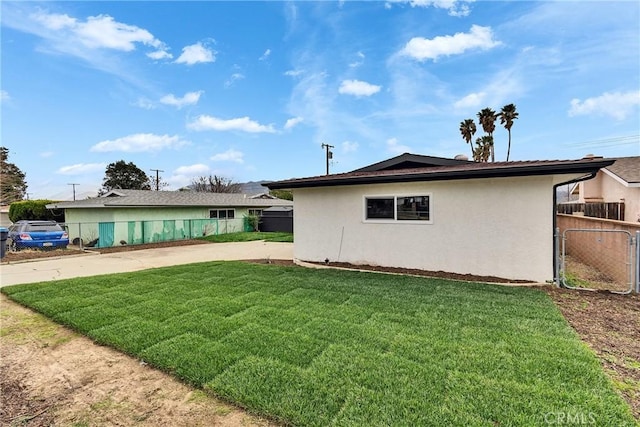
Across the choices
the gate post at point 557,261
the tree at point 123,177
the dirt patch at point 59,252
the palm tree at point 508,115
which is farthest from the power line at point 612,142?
the tree at point 123,177

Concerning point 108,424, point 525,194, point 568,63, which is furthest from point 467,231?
point 568,63

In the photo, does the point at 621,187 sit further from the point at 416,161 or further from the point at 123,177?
the point at 123,177

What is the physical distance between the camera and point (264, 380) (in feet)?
9.33

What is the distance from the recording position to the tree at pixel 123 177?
41.4m

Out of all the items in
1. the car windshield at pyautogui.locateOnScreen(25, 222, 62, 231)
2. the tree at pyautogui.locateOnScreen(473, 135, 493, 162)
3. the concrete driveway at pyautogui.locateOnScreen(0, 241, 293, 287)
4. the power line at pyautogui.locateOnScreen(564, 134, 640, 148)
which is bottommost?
the concrete driveway at pyautogui.locateOnScreen(0, 241, 293, 287)

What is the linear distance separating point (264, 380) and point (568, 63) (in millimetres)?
14740

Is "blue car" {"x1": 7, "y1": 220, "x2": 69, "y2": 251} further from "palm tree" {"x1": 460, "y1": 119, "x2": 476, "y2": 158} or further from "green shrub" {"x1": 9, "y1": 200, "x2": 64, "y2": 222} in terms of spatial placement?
"palm tree" {"x1": 460, "y1": 119, "x2": 476, "y2": 158}

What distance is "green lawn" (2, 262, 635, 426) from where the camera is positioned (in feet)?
7.91

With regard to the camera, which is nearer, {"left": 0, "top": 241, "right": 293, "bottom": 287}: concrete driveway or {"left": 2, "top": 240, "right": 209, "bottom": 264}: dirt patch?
{"left": 0, "top": 241, "right": 293, "bottom": 287}: concrete driveway

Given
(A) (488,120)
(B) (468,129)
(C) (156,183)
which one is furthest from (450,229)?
(C) (156,183)

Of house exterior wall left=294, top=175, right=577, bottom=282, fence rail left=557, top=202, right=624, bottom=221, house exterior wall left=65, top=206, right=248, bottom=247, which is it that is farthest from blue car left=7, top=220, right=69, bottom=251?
fence rail left=557, top=202, right=624, bottom=221

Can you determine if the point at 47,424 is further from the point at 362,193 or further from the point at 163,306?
the point at 362,193

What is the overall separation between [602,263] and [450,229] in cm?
426

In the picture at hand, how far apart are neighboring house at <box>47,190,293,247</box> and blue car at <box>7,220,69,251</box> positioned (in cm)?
103
